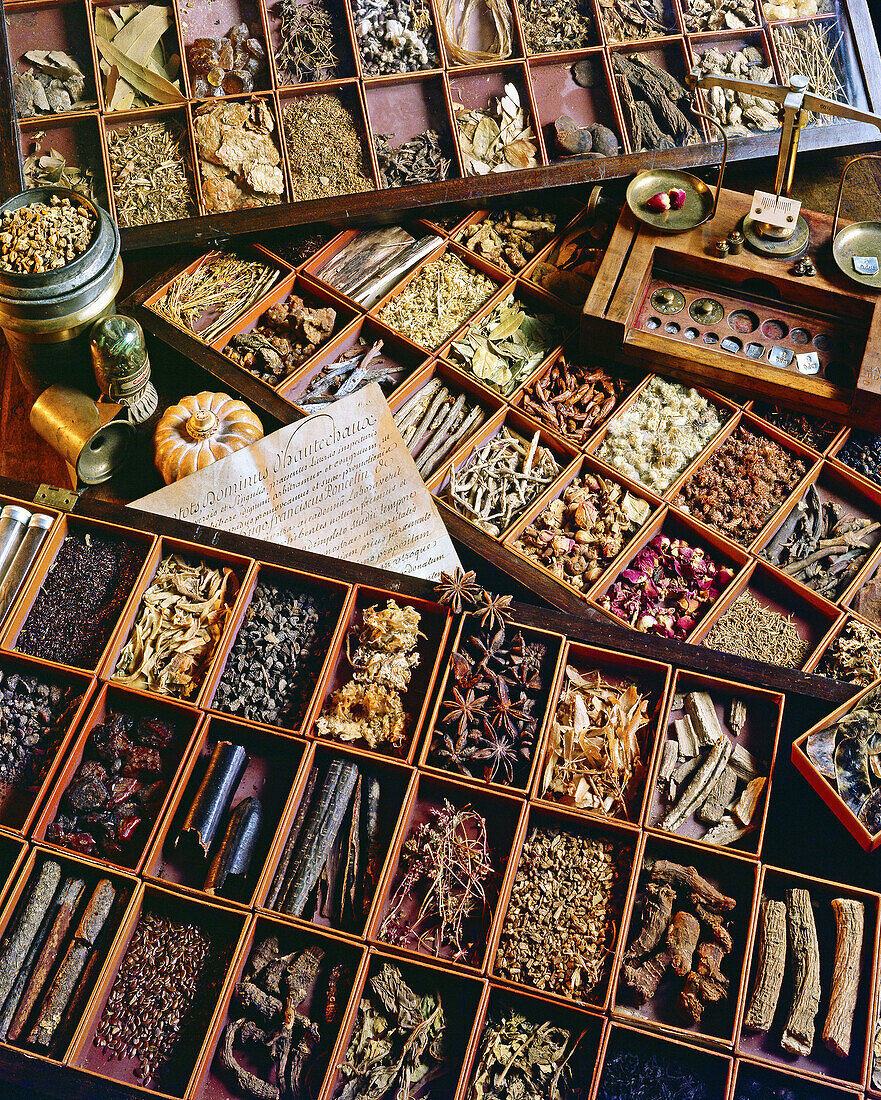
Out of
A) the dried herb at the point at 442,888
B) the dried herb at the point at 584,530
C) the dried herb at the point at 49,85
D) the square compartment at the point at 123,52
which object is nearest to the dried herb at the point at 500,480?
the dried herb at the point at 584,530

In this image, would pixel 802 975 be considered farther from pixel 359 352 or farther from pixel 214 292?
pixel 214 292

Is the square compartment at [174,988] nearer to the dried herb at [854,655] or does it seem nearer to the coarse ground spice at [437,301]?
the dried herb at [854,655]

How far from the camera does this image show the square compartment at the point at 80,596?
117 inches

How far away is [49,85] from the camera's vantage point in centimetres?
391

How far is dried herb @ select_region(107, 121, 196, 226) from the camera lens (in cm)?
379

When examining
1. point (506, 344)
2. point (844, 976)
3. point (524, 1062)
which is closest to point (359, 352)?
point (506, 344)

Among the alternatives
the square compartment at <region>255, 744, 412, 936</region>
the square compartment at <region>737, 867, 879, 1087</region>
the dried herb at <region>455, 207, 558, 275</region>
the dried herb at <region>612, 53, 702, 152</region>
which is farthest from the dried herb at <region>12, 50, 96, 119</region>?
the square compartment at <region>737, 867, 879, 1087</region>

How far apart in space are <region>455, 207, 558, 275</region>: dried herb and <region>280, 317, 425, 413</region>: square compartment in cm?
53

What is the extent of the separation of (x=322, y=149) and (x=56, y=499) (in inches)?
71.9

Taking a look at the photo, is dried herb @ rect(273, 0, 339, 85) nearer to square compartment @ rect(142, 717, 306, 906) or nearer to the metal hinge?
the metal hinge

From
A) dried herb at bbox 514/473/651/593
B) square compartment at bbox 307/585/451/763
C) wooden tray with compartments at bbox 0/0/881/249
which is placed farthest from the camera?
wooden tray with compartments at bbox 0/0/881/249

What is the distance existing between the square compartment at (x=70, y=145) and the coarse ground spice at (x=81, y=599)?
5.23 feet

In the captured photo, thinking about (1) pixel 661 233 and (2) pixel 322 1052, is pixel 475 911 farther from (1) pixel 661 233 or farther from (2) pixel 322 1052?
(1) pixel 661 233

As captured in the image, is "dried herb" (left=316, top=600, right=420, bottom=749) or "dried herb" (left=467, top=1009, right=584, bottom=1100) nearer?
"dried herb" (left=467, top=1009, right=584, bottom=1100)
